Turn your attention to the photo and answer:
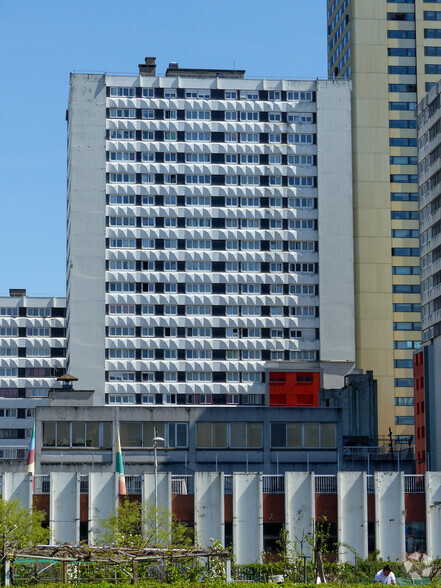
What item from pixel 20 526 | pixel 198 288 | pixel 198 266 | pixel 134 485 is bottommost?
pixel 20 526

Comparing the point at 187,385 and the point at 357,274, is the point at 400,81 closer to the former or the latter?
the point at 357,274

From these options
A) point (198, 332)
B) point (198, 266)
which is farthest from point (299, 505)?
point (198, 266)

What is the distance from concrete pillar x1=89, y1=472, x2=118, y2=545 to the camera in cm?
8731

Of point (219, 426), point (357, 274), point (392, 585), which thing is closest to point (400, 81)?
point (357, 274)

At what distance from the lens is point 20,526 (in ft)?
258

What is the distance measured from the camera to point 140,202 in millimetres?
168625

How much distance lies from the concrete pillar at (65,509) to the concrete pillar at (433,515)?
23.5 meters

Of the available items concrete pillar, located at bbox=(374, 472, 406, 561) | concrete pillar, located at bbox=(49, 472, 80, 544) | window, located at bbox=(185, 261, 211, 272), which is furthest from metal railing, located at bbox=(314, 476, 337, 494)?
window, located at bbox=(185, 261, 211, 272)

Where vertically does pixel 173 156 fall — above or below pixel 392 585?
above

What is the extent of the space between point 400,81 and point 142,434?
8602 centimetres

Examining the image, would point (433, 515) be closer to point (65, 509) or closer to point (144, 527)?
point (144, 527)

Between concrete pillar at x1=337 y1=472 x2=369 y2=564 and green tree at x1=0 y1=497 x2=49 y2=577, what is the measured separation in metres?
19.6

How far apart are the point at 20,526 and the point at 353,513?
2266 centimetres

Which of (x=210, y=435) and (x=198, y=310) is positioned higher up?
(x=198, y=310)
